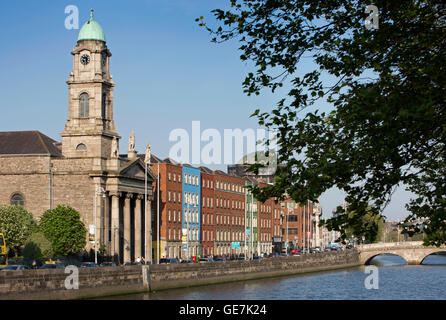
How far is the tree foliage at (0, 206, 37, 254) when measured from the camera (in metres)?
90.6

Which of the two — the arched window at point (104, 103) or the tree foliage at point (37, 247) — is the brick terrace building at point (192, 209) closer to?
the arched window at point (104, 103)

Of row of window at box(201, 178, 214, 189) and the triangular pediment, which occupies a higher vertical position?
the triangular pediment

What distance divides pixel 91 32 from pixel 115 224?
26.1 meters

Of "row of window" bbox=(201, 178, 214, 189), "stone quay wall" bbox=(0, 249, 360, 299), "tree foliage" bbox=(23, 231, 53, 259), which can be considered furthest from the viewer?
"row of window" bbox=(201, 178, 214, 189)

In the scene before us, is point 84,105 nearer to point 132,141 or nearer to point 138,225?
point 132,141

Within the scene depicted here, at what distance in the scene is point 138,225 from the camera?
377ft

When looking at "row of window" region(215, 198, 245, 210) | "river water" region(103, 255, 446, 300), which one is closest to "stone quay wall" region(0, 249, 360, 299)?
"river water" region(103, 255, 446, 300)

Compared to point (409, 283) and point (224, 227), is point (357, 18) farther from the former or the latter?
point (224, 227)

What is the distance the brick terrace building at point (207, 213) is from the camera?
138500 mm

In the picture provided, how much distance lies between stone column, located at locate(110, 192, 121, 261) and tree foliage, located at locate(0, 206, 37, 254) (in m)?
13.5

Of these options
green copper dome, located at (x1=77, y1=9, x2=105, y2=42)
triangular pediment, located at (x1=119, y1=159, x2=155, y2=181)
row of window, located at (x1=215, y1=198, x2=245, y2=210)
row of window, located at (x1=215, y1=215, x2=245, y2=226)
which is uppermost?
green copper dome, located at (x1=77, y1=9, x2=105, y2=42)

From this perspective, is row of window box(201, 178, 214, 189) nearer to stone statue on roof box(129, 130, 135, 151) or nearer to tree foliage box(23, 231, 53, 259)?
stone statue on roof box(129, 130, 135, 151)

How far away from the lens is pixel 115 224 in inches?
4213
